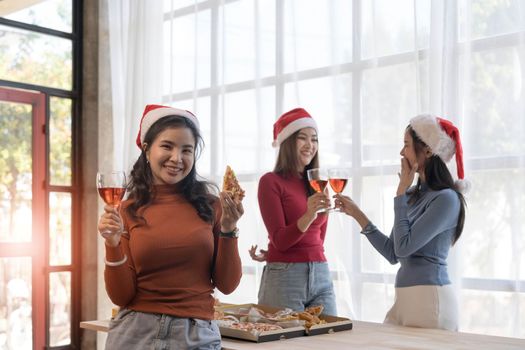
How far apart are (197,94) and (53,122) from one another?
147cm

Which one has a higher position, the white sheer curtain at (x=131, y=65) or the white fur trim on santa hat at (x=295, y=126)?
the white sheer curtain at (x=131, y=65)

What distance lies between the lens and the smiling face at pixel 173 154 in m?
2.15

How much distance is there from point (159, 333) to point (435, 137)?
1.41 meters

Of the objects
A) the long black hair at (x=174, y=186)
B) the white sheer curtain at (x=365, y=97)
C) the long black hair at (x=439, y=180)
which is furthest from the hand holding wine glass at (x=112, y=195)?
the white sheer curtain at (x=365, y=97)

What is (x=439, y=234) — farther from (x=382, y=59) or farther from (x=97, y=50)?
(x=97, y=50)

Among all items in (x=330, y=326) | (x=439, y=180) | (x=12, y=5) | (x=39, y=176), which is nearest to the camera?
(x=330, y=326)

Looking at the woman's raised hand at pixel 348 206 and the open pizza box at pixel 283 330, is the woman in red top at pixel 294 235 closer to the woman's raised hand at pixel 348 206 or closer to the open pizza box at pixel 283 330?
the woman's raised hand at pixel 348 206

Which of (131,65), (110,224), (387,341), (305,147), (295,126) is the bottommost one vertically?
(387,341)

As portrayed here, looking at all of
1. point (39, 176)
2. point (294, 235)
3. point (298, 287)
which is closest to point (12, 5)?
point (39, 176)

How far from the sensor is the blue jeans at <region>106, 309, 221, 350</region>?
206 cm

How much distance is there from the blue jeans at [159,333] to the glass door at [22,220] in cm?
360

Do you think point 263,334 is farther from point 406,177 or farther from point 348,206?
point 406,177

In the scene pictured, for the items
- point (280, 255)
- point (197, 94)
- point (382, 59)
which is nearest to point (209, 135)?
point (197, 94)

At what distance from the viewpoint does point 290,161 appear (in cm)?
330
